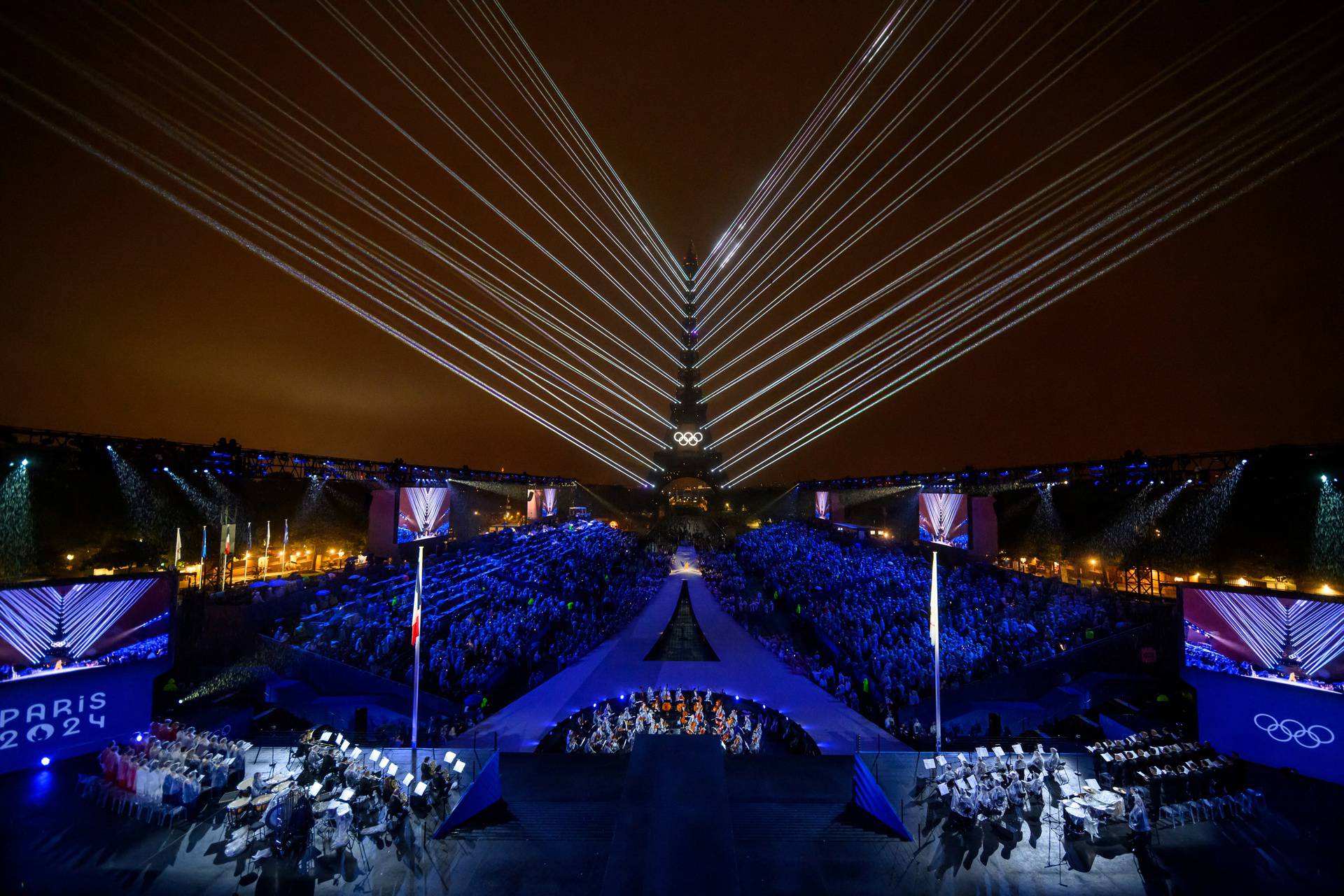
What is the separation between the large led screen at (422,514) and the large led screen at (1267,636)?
32.7m

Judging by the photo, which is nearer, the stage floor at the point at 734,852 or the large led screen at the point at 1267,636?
the stage floor at the point at 734,852

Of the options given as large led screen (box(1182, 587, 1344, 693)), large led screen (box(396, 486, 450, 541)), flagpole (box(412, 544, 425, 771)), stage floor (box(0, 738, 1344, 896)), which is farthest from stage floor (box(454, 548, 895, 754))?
large led screen (box(396, 486, 450, 541))

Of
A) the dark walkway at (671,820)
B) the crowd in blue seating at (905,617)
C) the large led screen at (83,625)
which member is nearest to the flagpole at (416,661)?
the dark walkway at (671,820)

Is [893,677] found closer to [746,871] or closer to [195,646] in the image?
[746,871]

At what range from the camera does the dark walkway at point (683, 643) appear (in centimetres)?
1888

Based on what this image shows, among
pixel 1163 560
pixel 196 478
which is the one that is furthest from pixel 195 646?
pixel 1163 560

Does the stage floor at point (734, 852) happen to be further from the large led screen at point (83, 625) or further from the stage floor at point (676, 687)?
the stage floor at point (676, 687)

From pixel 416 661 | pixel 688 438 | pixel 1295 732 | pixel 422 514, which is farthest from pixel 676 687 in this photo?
pixel 688 438

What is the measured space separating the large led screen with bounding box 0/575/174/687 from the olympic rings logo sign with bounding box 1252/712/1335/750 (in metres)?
21.6

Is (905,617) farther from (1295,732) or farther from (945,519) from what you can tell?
(945,519)

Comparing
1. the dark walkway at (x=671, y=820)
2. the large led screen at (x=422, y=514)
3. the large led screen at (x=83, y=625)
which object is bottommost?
the dark walkway at (x=671, y=820)

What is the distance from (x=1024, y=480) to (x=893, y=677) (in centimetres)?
1636

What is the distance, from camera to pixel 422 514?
35031 mm

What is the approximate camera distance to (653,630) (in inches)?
857
